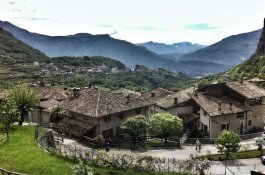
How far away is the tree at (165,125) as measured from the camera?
58500 mm

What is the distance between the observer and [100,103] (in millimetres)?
62812

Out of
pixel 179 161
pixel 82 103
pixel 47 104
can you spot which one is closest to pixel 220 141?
pixel 179 161

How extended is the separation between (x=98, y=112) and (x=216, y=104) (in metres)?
19.5

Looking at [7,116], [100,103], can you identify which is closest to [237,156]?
[100,103]

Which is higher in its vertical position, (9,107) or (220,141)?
(9,107)

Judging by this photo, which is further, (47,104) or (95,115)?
(47,104)

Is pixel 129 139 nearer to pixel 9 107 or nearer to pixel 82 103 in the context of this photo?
pixel 82 103

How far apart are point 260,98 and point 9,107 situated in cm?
4146

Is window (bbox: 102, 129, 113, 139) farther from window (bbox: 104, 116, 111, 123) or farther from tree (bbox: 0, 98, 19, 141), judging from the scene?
tree (bbox: 0, 98, 19, 141)

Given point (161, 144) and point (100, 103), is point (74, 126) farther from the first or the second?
point (161, 144)

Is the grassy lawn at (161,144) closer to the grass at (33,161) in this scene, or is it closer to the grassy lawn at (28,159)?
the grass at (33,161)

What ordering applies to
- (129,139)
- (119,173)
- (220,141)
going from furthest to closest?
(129,139) → (220,141) → (119,173)

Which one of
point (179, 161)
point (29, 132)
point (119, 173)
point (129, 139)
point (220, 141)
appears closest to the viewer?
point (119, 173)

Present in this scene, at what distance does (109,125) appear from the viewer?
61156 millimetres
